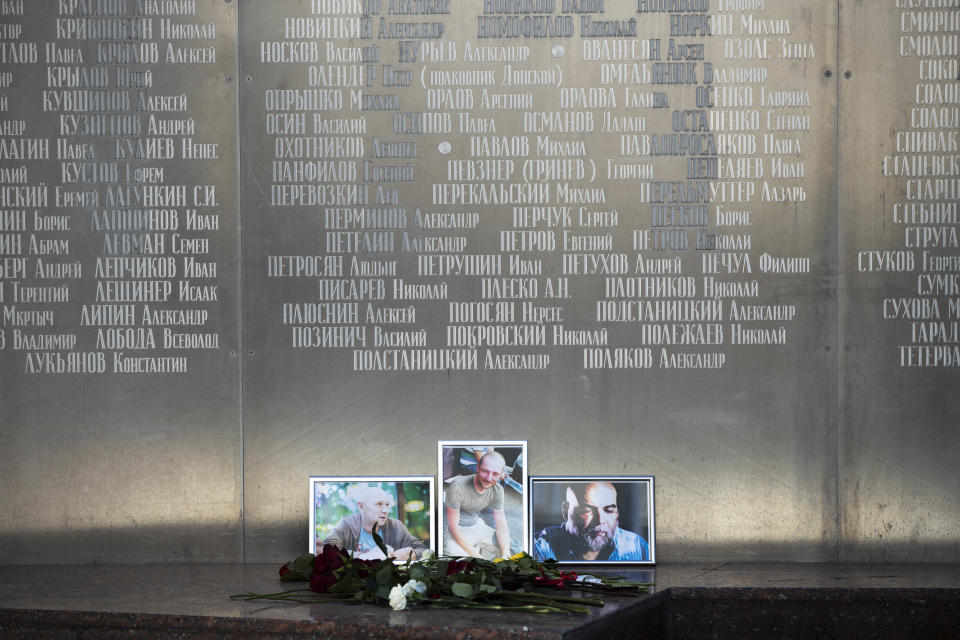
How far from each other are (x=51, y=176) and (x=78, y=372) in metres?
0.80

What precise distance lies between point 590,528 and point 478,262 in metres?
1.14

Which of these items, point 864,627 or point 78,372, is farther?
point 78,372

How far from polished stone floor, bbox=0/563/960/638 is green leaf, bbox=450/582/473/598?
76 mm

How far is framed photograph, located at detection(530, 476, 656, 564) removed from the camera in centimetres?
402

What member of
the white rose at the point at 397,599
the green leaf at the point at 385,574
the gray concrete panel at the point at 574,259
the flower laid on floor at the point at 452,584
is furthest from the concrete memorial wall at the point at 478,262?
the white rose at the point at 397,599

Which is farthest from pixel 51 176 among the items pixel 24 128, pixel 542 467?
pixel 542 467

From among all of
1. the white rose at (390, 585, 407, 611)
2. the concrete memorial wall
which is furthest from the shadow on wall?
the white rose at (390, 585, 407, 611)

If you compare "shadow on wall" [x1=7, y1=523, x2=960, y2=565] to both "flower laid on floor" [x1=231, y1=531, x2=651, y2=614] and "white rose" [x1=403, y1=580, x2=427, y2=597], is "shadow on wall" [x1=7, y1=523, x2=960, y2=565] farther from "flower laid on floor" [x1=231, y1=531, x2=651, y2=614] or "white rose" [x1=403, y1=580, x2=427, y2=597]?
"white rose" [x1=403, y1=580, x2=427, y2=597]

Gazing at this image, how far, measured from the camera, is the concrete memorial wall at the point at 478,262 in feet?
13.6

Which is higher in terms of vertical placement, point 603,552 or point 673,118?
point 673,118

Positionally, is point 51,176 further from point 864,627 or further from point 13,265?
point 864,627

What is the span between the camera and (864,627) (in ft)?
11.7

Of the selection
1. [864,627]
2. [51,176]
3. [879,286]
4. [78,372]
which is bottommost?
[864,627]

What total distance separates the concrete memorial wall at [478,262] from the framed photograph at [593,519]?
0.10 meters
